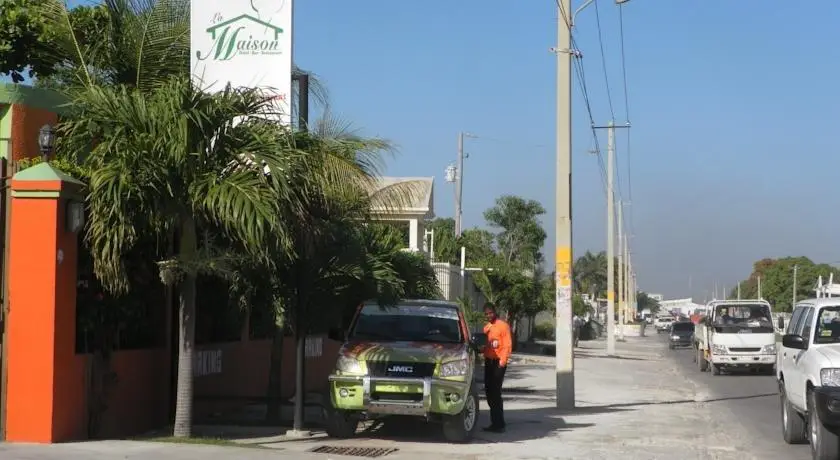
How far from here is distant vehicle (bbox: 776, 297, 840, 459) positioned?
1087cm

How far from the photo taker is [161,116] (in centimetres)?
1091

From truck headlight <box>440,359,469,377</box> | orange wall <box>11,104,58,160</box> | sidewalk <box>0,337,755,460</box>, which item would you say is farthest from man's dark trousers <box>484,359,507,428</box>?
orange wall <box>11,104,58,160</box>

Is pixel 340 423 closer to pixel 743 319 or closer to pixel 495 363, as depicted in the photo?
pixel 495 363

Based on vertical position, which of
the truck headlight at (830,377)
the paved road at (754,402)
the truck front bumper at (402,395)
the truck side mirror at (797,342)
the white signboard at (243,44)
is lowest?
the paved road at (754,402)

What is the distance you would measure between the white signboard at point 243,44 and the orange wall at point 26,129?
197cm

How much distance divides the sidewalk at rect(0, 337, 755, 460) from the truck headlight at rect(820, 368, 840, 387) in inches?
92.0

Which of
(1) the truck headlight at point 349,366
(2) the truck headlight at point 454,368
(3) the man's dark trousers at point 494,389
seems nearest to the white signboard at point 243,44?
(1) the truck headlight at point 349,366

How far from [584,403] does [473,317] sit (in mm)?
9594

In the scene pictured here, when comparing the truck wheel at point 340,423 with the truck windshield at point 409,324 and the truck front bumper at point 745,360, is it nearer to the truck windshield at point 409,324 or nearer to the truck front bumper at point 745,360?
the truck windshield at point 409,324

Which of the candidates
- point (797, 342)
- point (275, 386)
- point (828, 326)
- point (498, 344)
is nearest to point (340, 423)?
point (275, 386)

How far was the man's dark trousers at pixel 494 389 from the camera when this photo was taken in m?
14.5

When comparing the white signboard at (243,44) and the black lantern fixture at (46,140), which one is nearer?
the black lantern fixture at (46,140)

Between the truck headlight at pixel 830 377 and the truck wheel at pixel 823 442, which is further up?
the truck headlight at pixel 830 377

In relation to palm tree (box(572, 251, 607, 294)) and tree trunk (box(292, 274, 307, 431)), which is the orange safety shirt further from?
palm tree (box(572, 251, 607, 294))
